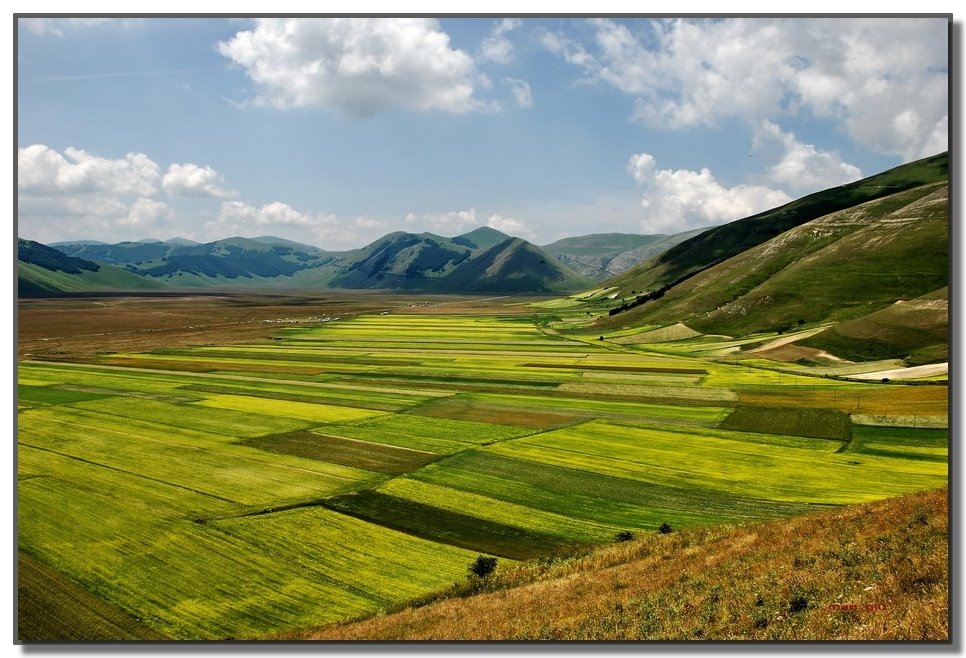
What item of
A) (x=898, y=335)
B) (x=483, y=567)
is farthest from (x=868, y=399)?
(x=483, y=567)

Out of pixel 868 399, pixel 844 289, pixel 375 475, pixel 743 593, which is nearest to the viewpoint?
pixel 743 593

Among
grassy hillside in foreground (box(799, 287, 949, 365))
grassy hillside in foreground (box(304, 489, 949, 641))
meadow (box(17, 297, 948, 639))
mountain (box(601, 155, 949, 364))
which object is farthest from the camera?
mountain (box(601, 155, 949, 364))

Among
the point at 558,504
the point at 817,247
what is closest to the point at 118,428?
the point at 558,504

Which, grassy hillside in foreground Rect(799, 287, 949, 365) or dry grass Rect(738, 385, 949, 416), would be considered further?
grassy hillside in foreground Rect(799, 287, 949, 365)

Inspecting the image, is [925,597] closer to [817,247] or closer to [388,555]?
[388,555]

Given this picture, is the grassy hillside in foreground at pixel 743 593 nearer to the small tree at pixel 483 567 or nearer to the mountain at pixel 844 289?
the small tree at pixel 483 567

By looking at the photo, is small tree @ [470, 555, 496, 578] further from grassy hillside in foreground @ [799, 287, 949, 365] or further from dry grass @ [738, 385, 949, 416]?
grassy hillside in foreground @ [799, 287, 949, 365]

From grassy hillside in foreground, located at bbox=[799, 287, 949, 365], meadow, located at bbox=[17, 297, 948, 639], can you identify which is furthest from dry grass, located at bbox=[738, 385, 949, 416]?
grassy hillside in foreground, located at bbox=[799, 287, 949, 365]

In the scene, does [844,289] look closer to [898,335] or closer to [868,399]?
[898,335]
